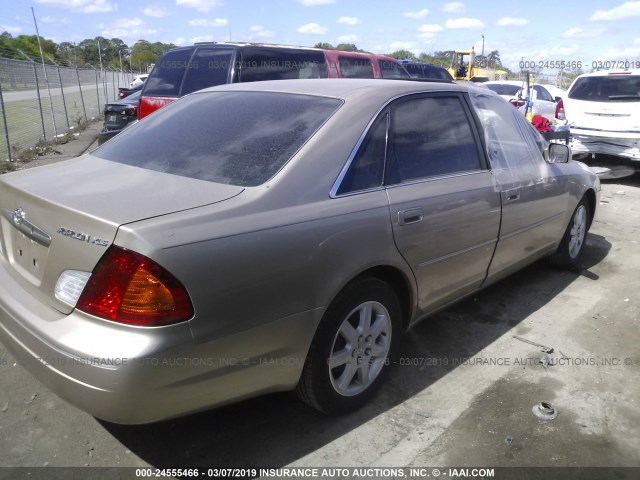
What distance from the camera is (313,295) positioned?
2312 millimetres

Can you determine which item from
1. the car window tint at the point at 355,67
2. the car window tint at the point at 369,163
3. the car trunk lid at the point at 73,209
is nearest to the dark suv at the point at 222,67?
the car window tint at the point at 355,67

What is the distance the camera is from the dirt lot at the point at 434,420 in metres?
2.50

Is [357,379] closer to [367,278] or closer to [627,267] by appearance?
[367,278]

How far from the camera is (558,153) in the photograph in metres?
4.22

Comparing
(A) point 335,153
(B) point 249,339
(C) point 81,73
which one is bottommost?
(B) point 249,339

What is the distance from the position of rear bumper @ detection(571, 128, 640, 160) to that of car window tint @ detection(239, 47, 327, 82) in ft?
16.6

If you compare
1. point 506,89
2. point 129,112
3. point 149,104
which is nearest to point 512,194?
point 149,104

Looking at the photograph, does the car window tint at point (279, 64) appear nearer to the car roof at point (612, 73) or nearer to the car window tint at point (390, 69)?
the car window tint at point (390, 69)

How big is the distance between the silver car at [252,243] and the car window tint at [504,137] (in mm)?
45

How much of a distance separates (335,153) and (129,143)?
4.15ft

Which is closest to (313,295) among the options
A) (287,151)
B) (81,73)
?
(287,151)

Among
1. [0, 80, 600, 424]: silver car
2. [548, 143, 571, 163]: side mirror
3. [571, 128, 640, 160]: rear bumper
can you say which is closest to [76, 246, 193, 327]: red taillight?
[0, 80, 600, 424]: silver car

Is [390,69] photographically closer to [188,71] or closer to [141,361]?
[188,71]

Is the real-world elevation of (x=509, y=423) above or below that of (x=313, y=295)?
below
